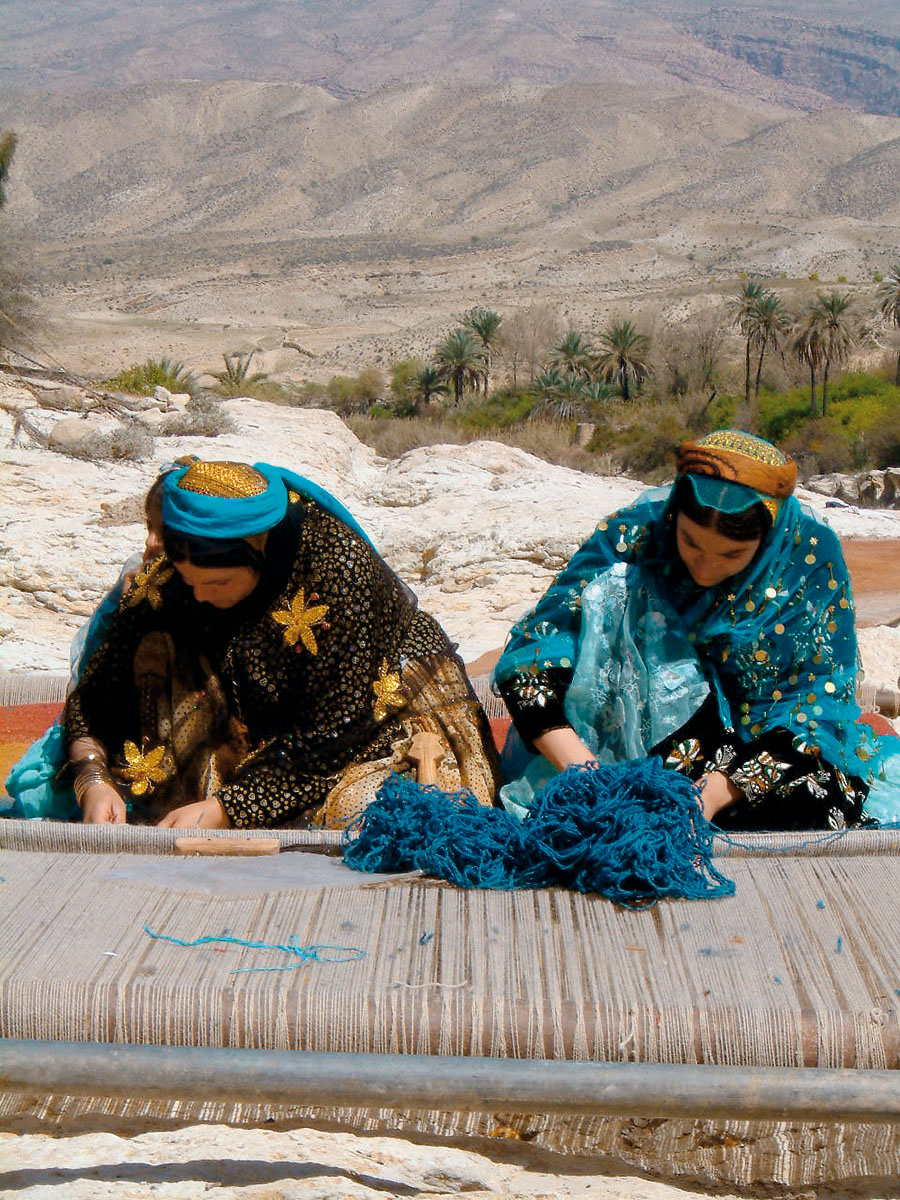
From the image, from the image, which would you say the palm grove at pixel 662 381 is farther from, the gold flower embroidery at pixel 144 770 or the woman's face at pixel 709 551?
the gold flower embroidery at pixel 144 770

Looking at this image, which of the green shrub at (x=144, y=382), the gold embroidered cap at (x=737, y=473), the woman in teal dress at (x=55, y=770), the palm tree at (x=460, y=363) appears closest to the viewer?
the gold embroidered cap at (x=737, y=473)

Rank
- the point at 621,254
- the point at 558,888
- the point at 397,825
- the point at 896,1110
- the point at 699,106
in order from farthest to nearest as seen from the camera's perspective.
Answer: the point at 699,106
the point at 621,254
the point at 397,825
the point at 558,888
the point at 896,1110

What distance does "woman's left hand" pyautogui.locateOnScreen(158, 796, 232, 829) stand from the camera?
2.60 metres

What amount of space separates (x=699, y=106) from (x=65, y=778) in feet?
330

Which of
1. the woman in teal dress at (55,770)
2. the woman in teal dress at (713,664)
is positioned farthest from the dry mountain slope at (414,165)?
the woman in teal dress at (713,664)

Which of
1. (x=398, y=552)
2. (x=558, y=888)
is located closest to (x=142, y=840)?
(x=558, y=888)

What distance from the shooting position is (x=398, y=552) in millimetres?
9711

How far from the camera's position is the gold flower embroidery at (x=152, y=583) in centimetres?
281

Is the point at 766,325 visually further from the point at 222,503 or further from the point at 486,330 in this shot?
the point at 222,503

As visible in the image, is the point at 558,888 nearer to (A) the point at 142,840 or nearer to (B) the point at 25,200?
(A) the point at 142,840

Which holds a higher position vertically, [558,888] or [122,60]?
[122,60]

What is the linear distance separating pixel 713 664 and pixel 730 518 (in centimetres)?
48

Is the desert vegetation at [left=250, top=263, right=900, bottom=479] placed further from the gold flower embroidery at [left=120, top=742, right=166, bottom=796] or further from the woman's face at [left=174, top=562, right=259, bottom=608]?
the woman's face at [left=174, top=562, right=259, bottom=608]

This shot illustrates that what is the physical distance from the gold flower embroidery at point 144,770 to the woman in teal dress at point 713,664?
0.93m
